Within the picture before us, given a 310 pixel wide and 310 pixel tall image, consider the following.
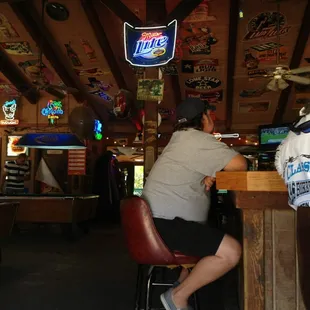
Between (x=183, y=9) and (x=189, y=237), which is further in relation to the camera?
(x=183, y=9)

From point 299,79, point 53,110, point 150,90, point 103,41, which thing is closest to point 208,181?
point 150,90

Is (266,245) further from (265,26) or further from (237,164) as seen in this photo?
(265,26)

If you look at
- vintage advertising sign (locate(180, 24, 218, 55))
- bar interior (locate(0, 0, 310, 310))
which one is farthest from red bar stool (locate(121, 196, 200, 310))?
vintage advertising sign (locate(180, 24, 218, 55))

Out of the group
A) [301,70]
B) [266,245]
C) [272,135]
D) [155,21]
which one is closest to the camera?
[266,245]

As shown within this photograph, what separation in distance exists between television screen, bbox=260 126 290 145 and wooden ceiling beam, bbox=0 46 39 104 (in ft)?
17.7

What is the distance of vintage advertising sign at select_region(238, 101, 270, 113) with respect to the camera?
399 inches

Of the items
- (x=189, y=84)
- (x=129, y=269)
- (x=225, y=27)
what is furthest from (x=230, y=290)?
(x=189, y=84)

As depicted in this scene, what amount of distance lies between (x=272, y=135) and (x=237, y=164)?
4.78 m

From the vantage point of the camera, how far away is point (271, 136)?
21.2 ft

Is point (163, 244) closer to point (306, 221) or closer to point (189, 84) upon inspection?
point (306, 221)

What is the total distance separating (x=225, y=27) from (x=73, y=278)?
18.9ft

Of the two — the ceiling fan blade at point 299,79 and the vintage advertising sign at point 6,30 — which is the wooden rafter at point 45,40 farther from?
the ceiling fan blade at point 299,79

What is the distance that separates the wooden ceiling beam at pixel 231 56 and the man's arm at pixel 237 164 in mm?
5538

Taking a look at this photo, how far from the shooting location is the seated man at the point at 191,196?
6.22 ft
